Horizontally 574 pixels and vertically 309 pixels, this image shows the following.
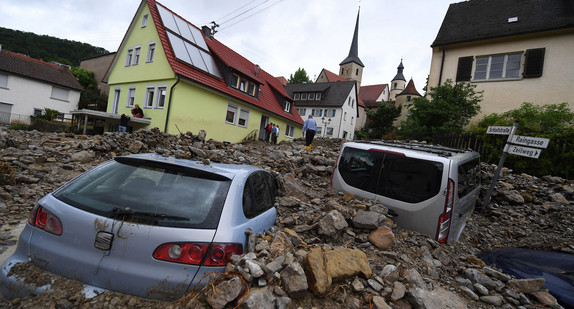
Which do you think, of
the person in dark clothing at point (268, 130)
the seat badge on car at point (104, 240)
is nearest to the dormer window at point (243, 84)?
the person in dark clothing at point (268, 130)

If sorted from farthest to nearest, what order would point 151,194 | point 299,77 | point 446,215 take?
1. point 299,77
2. point 446,215
3. point 151,194

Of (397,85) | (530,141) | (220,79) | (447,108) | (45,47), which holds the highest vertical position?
(397,85)

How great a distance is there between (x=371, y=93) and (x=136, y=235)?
7158 centimetres

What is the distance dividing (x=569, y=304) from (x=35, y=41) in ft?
→ 290

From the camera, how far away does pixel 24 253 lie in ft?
6.72

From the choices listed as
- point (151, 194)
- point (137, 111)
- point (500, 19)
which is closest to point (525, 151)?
point (151, 194)

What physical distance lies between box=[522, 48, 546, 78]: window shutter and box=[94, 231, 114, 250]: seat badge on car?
1948cm

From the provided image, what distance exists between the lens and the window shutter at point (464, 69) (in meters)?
15.8

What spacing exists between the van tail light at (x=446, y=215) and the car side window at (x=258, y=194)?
2.40 metres

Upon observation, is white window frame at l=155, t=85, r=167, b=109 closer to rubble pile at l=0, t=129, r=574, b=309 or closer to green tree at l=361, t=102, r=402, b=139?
rubble pile at l=0, t=129, r=574, b=309

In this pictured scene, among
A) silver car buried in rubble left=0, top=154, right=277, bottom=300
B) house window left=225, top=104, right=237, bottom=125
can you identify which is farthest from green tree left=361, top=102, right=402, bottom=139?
silver car buried in rubble left=0, top=154, right=277, bottom=300

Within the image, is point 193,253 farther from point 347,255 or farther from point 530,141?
point 530,141

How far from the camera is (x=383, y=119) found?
3666cm

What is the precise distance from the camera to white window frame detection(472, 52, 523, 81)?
14695mm
